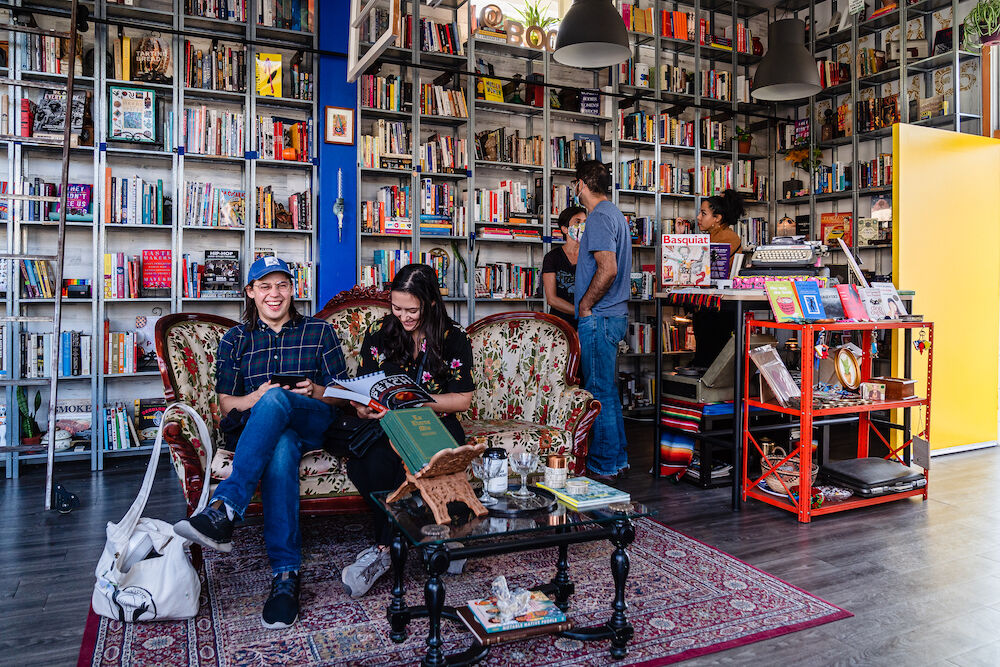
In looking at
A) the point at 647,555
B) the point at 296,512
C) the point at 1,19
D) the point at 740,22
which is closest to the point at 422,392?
the point at 296,512

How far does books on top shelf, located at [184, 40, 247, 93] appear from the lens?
476 centimetres

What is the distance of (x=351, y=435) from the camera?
9.07 ft

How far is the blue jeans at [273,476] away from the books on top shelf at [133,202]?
2.78 metres

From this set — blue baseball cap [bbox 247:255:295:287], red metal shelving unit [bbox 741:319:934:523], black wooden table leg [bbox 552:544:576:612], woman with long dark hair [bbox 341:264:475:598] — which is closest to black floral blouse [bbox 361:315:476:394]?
woman with long dark hair [bbox 341:264:475:598]

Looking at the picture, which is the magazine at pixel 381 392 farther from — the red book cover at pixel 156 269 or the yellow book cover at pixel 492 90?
the yellow book cover at pixel 492 90

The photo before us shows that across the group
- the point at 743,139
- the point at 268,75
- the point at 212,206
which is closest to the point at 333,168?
the point at 268,75

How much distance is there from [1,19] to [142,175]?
118cm

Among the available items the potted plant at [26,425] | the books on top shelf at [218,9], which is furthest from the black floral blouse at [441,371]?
the books on top shelf at [218,9]

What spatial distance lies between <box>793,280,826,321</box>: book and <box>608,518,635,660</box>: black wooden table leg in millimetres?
1928

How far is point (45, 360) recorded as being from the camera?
4.45 metres

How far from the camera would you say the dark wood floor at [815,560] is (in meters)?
2.15

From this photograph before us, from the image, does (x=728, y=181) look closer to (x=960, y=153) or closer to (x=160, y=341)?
(x=960, y=153)

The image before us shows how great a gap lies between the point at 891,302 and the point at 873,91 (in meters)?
3.39

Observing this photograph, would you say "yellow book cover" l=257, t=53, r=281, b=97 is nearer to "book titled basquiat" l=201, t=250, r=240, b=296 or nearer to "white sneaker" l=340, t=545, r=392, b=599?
"book titled basquiat" l=201, t=250, r=240, b=296
